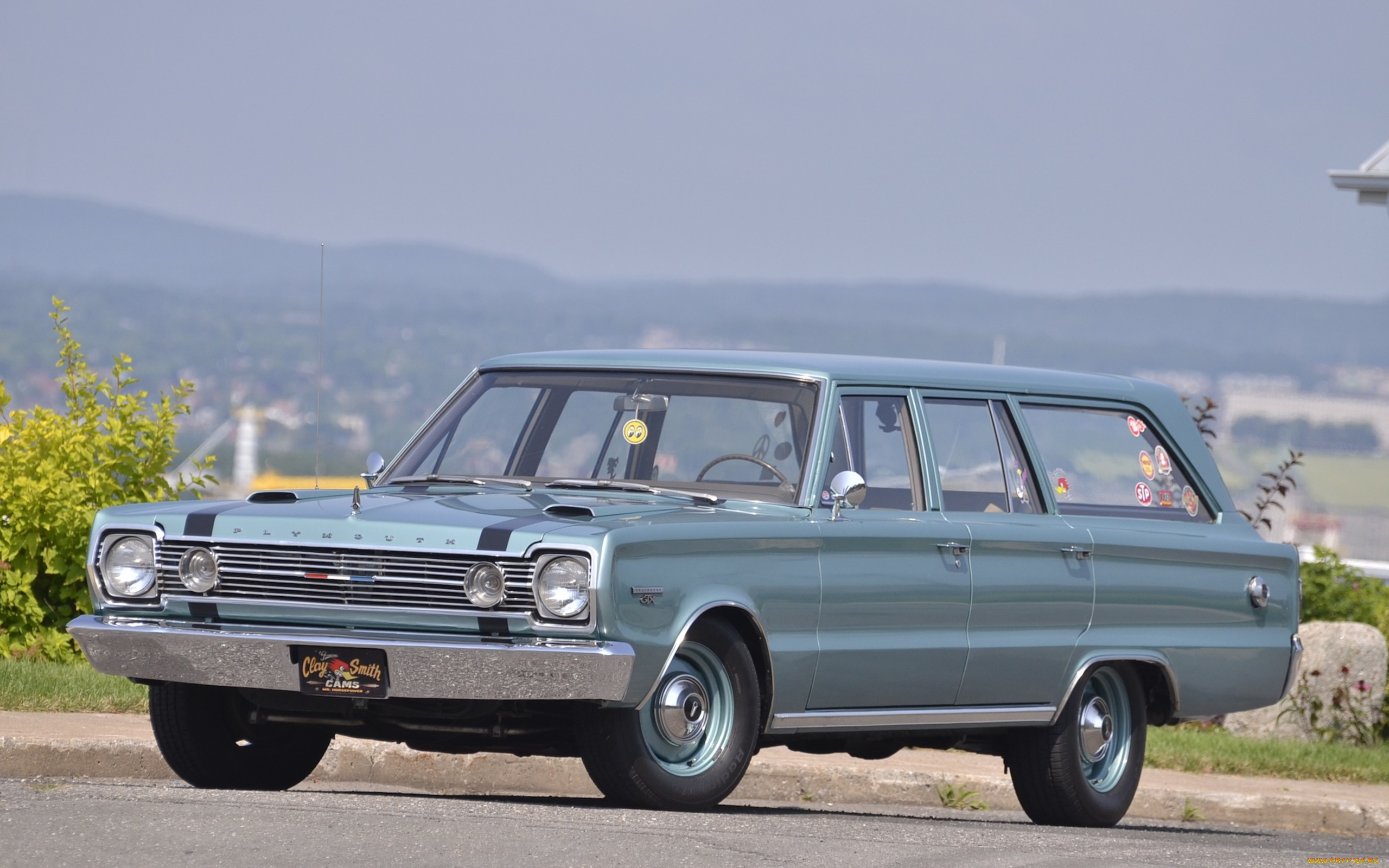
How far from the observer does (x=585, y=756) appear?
6.96 meters

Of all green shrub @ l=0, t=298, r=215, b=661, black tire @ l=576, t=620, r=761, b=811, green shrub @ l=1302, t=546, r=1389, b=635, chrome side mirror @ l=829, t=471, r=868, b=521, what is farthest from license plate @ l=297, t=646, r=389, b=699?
green shrub @ l=1302, t=546, r=1389, b=635

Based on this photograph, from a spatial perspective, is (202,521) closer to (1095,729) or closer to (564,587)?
(564,587)

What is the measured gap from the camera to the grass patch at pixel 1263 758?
1203cm

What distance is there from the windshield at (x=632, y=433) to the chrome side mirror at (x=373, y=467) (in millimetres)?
104

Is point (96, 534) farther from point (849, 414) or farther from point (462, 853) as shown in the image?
point (849, 414)

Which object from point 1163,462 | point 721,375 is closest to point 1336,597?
point 1163,462

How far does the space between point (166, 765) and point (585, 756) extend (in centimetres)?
304

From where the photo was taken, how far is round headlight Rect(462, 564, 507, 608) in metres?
6.70

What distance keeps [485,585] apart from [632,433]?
1.49m

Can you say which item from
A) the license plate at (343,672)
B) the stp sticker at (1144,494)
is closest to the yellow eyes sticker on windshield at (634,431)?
the license plate at (343,672)

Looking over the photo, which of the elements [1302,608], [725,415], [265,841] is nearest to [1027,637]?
[725,415]

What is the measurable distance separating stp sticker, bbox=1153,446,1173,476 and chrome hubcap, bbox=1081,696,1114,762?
3.54 feet

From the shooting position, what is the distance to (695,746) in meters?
7.20

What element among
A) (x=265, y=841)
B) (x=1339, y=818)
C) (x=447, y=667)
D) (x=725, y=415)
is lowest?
(x=1339, y=818)
